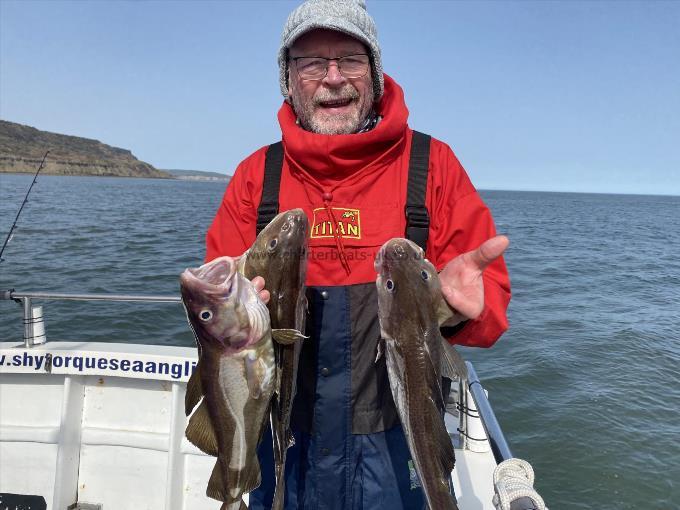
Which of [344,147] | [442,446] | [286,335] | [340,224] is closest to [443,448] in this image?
[442,446]

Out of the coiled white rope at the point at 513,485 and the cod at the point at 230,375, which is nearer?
the coiled white rope at the point at 513,485

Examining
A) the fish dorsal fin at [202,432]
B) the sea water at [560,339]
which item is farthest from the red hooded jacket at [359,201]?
the sea water at [560,339]

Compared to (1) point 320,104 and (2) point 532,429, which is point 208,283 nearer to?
(1) point 320,104

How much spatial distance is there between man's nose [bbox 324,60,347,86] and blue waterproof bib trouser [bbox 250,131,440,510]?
73 cm

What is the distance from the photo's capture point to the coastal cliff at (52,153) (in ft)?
424

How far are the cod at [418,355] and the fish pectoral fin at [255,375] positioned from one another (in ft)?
2.16

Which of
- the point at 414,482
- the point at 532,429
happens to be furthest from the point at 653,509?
the point at 414,482

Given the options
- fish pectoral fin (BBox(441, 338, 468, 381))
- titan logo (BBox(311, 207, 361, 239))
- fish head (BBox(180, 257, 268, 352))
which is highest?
titan logo (BBox(311, 207, 361, 239))

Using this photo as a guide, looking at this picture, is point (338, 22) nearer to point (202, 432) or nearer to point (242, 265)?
point (242, 265)

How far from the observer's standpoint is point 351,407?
9.43 feet

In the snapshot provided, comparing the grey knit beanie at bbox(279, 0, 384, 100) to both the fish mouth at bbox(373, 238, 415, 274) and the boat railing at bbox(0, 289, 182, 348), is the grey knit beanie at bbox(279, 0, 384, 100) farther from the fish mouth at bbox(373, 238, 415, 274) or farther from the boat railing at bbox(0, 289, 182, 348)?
the boat railing at bbox(0, 289, 182, 348)

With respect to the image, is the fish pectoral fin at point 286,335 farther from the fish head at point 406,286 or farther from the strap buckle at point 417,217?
the strap buckle at point 417,217

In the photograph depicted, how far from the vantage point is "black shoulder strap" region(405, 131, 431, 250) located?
2.87 metres

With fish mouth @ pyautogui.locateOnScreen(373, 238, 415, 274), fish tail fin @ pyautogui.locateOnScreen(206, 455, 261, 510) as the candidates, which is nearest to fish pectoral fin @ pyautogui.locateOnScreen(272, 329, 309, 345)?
fish mouth @ pyautogui.locateOnScreen(373, 238, 415, 274)
